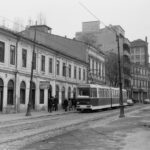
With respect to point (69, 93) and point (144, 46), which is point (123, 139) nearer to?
point (69, 93)

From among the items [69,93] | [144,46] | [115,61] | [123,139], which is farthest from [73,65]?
[144,46]

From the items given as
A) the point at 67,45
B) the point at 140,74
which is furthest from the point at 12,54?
the point at 140,74

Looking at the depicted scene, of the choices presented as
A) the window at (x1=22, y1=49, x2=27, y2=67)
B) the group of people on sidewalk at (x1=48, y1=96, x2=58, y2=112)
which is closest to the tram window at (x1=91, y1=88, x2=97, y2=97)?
the group of people on sidewalk at (x1=48, y1=96, x2=58, y2=112)

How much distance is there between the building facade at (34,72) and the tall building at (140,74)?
53948mm

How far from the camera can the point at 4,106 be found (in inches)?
1254

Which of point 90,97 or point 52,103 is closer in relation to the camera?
point 90,97

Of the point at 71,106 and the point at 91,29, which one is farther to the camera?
the point at 91,29

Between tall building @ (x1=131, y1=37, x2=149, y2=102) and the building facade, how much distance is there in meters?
53.9

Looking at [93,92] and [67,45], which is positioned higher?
[67,45]

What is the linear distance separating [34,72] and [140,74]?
250 feet

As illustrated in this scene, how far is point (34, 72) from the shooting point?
38.5m

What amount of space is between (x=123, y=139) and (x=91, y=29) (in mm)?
77583

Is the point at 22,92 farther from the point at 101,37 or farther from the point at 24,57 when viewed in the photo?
the point at 101,37

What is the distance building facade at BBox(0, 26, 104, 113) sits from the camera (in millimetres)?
32625
